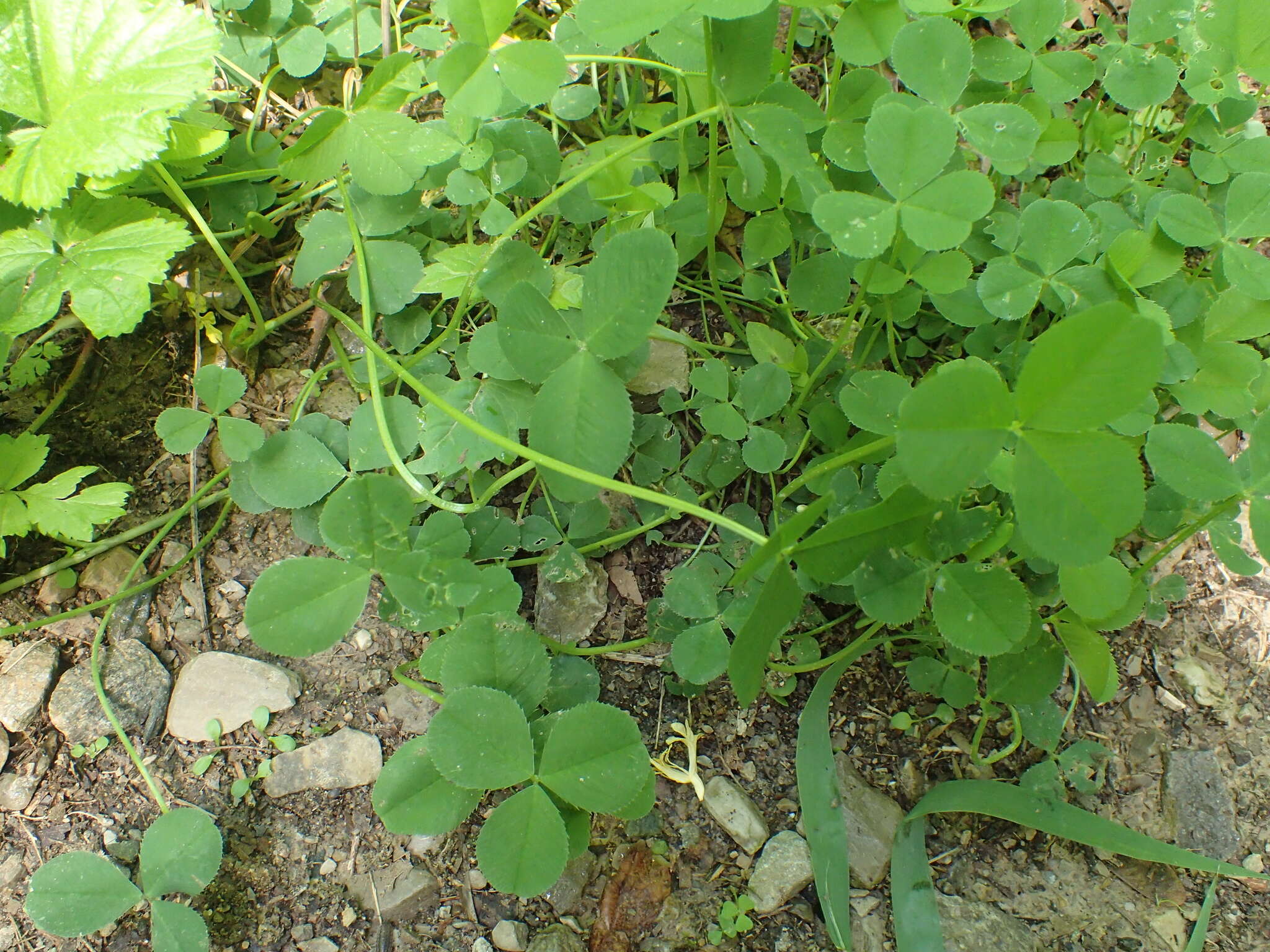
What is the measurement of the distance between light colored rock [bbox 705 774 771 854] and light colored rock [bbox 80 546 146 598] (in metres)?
1.29

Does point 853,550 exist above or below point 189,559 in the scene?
above

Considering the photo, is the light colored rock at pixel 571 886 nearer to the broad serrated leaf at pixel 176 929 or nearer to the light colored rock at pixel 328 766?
the light colored rock at pixel 328 766

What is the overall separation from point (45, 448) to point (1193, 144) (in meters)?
2.87

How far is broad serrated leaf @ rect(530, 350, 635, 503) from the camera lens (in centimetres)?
137

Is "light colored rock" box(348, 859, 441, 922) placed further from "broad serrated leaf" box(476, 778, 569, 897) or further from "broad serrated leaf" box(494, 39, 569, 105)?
"broad serrated leaf" box(494, 39, 569, 105)

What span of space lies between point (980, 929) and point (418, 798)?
3.50 ft

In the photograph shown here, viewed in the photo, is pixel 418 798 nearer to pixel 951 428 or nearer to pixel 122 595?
pixel 122 595

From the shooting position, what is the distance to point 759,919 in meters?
1.52

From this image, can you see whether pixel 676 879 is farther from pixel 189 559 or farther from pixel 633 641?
pixel 189 559

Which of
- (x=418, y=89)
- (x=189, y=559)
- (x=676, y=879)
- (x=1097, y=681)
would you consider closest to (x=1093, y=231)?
(x=1097, y=681)

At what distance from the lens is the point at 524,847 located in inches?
53.0

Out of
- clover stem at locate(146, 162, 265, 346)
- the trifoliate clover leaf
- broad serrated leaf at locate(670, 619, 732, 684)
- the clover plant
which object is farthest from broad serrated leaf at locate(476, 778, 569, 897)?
the trifoliate clover leaf

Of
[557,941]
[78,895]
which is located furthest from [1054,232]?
[78,895]

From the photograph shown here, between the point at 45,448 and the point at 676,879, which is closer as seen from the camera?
the point at 676,879
